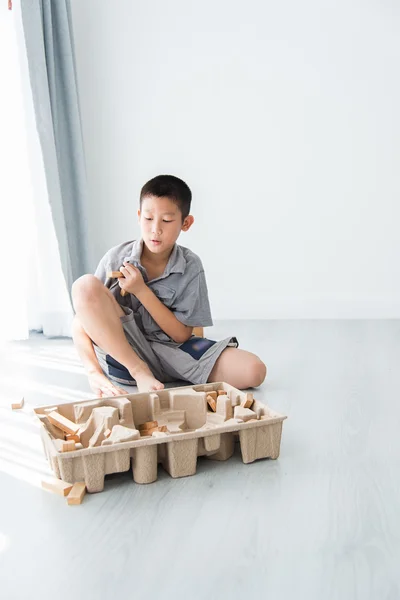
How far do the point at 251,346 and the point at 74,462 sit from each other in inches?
51.6

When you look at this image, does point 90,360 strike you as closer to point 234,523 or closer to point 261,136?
point 234,523

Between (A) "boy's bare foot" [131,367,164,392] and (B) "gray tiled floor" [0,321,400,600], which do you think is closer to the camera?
(B) "gray tiled floor" [0,321,400,600]

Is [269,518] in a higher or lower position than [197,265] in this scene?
lower

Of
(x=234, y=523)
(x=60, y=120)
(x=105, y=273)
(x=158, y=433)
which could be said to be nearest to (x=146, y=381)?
(x=105, y=273)

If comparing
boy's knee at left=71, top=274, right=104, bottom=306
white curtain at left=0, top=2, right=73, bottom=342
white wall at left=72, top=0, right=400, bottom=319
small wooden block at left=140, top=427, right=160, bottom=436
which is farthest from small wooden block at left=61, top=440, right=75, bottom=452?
white wall at left=72, top=0, right=400, bottom=319

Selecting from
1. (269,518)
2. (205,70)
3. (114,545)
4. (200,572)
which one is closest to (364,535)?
(269,518)

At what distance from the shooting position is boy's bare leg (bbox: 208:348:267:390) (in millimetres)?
1763

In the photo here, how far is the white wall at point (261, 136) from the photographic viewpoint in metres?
2.86

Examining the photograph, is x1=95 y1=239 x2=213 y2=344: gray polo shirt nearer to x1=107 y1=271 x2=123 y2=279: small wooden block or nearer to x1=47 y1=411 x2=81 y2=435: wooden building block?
x1=107 y1=271 x2=123 y2=279: small wooden block

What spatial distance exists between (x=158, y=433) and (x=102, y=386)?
552 mm

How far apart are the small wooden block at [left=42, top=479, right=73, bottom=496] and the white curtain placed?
1532 mm

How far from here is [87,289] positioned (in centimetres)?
170

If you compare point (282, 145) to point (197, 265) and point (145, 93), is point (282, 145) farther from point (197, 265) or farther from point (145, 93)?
point (197, 265)

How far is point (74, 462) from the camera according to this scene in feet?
3.72
